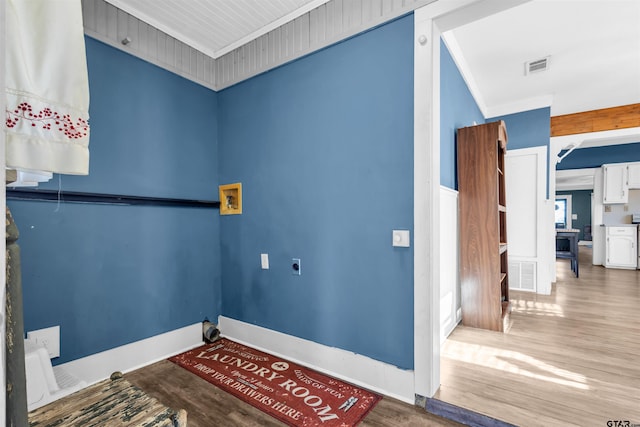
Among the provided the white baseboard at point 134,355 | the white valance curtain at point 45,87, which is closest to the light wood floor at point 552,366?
the white baseboard at point 134,355

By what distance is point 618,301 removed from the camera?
11.7ft

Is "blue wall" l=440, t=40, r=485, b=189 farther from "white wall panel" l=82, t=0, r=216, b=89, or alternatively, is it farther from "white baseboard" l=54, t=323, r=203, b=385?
"white baseboard" l=54, t=323, r=203, b=385

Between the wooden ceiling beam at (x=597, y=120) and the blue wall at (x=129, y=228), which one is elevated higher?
the wooden ceiling beam at (x=597, y=120)

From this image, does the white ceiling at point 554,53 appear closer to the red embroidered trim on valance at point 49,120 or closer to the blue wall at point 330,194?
the blue wall at point 330,194

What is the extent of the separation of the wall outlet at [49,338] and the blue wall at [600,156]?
826 centimetres

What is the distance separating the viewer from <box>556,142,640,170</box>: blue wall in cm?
582

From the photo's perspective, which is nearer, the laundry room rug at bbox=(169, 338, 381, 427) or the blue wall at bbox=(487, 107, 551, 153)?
the laundry room rug at bbox=(169, 338, 381, 427)

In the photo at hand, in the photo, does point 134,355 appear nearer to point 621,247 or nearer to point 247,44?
point 247,44

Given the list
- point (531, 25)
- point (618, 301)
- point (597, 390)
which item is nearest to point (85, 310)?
point (597, 390)

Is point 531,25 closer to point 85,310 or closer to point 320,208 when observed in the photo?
point 320,208

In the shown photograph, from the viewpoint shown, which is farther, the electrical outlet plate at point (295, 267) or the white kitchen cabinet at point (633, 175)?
the white kitchen cabinet at point (633, 175)

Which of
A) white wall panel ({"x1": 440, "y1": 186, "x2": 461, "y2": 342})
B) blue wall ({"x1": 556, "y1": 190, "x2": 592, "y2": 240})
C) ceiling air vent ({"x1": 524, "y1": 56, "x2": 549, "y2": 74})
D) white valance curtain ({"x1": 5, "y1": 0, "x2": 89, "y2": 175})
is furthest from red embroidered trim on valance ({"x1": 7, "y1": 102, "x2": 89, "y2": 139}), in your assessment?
blue wall ({"x1": 556, "y1": 190, "x2": 592, "y2": 240})

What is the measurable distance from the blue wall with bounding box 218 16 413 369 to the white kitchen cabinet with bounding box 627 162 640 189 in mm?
6666

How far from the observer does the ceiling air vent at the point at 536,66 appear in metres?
3.08
